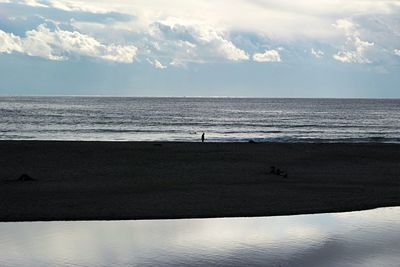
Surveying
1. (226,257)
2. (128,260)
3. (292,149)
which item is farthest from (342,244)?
(292,149)

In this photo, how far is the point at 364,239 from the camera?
51.2 feet

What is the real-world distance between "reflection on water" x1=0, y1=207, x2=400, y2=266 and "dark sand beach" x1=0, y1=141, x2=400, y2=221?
5.33 feet

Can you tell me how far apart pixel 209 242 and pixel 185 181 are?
12.9 metres

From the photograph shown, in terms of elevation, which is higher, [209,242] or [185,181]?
[209,242]

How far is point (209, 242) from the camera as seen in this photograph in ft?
49.5

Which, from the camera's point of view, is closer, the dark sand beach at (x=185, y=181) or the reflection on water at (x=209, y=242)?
the reflection on water at (x=209, y=242)

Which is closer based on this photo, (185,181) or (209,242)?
(209,242)

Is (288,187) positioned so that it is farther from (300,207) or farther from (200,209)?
(200,209)

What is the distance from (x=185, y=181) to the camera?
27922 millimetres

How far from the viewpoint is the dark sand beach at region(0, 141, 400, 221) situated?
67.6 feet

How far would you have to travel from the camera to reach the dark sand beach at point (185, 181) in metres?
20.6

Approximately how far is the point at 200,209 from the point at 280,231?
13.8ft

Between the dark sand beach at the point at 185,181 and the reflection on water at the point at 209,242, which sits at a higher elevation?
the reflection on water at the point at 209,242

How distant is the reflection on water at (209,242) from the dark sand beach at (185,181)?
1624 millimetres
